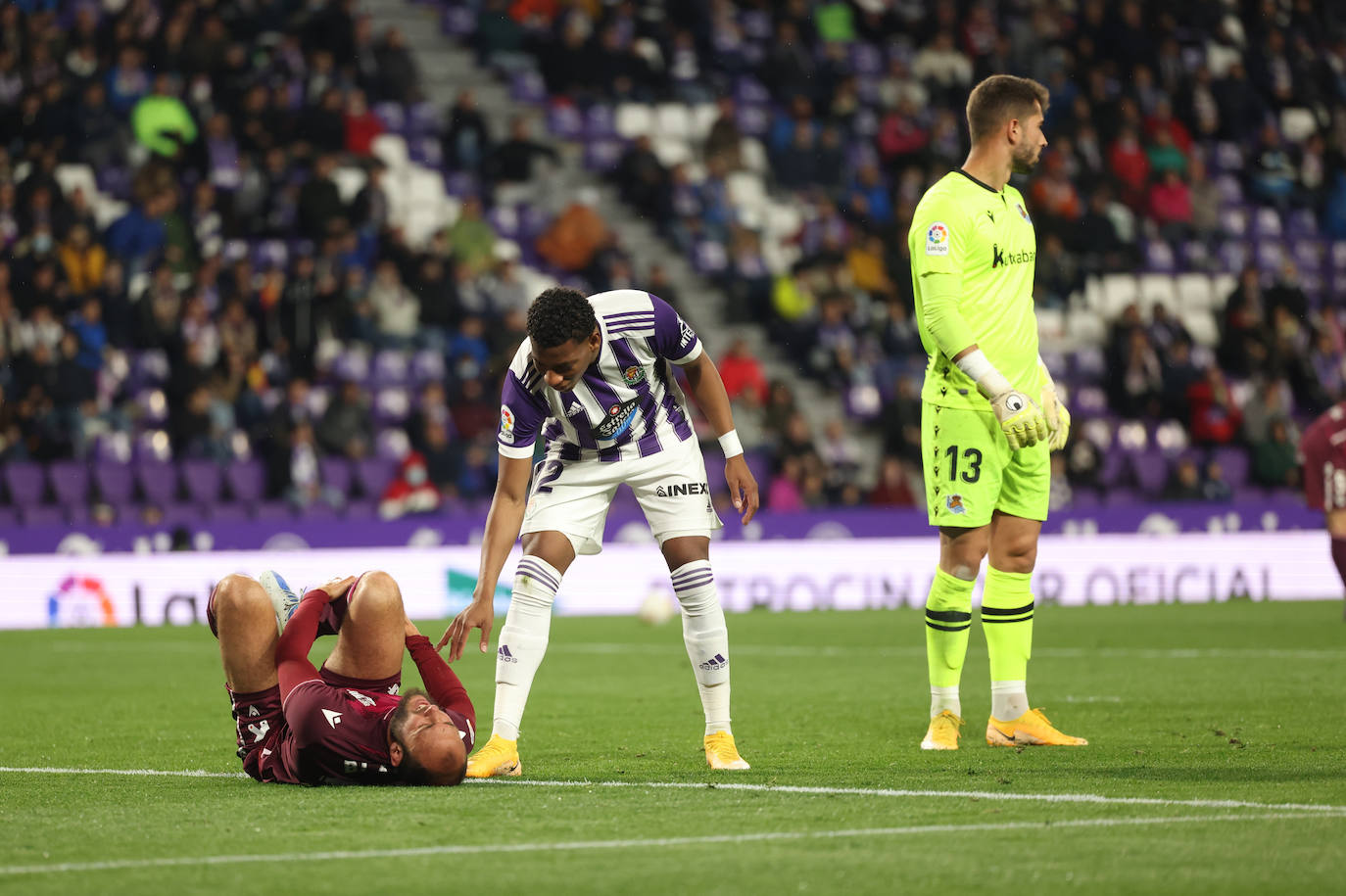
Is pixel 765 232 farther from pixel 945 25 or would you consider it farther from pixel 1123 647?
pixel 1123 647

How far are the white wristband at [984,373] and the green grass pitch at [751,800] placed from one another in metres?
1.46

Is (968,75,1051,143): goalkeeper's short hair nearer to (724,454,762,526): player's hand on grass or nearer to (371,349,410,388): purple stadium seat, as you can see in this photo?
(724,454,762,526): player's hand on grass

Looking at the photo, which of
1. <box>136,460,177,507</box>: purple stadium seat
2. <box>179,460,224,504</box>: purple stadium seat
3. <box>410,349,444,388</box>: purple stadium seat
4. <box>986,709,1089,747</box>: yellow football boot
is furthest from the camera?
<box>410,349,444,388</box>: purple stadium seat

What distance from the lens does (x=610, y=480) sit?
743 cm

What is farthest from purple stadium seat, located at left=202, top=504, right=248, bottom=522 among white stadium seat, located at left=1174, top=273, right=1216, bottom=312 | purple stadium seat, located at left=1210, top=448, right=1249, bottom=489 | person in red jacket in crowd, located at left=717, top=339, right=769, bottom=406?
white stadium seat, located at left=1174, top=273, right=1216, bottom=312

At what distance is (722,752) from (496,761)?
33.3 inches

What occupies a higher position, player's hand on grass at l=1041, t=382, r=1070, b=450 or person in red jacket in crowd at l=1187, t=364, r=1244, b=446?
person in red jacket in crowd at l=1187, t=364, r=1244, b=446

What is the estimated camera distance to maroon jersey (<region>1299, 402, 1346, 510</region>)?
39.2 feet

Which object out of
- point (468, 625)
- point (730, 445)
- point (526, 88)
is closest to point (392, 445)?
point (526, 88)

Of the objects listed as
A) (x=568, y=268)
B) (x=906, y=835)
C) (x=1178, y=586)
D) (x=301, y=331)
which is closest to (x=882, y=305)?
(x=568, y=268)

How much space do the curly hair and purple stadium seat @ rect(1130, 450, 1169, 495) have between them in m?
15.9

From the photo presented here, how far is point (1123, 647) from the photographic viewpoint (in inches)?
555

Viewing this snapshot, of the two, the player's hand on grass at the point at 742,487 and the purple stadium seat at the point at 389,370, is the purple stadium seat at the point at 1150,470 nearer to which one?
the purple stadium seat at the point at 389,370

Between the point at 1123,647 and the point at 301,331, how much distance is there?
30.6 feet
